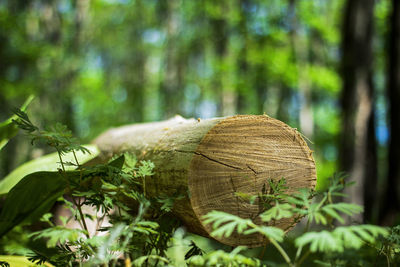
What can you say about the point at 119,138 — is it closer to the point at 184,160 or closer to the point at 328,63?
the point at 184,160

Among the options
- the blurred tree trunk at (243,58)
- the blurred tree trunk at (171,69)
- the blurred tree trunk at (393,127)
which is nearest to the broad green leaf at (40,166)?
the blurred tree trunk at (393,127)

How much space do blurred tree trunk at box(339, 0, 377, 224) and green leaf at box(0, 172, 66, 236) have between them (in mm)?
5435

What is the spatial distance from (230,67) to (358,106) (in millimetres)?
7124

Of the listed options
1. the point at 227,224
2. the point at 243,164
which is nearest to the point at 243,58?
the point at 243,164

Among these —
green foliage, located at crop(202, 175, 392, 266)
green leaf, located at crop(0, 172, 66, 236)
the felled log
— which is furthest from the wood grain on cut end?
green leaf, located at crop(0, 172, 66, 236)

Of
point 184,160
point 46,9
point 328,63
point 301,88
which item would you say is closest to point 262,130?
point 184,160

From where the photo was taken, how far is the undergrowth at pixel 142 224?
1.13 meters

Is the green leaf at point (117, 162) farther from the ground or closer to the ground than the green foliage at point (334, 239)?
farther from the ground

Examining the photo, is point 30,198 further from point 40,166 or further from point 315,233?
point 315,233

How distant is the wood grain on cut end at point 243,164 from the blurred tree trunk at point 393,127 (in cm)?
485

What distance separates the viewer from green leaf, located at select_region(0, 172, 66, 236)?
5.42 feet

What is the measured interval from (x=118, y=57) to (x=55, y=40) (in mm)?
13488

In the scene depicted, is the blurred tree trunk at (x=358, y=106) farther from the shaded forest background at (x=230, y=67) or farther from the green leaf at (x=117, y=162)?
the green leaf at (x=117, y=162)

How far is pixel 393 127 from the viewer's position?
6.04 m
